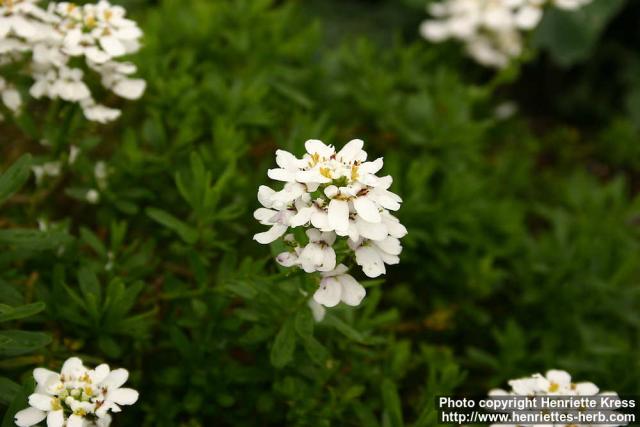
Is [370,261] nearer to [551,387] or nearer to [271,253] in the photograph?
[271,253]

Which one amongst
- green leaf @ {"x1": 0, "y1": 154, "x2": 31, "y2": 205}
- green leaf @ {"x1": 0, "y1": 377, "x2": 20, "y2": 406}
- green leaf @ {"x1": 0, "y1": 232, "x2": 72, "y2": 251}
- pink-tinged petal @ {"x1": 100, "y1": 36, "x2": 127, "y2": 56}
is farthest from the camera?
pink-tinged petal @ {"x1": 100, "y1": 36, "x2": 127, "y2": 56}

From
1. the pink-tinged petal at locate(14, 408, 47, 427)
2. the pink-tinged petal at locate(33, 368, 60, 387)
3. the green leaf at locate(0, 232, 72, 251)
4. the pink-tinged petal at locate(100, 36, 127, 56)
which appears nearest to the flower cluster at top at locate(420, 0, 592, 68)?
the pink-tinged petal at locate(100, 36, 127, 56)

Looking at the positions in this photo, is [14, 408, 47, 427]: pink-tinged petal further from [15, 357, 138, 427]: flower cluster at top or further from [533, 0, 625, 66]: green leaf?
[533, 0, 625, 66]: green leaf

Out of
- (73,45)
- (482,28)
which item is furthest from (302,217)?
(482,28)

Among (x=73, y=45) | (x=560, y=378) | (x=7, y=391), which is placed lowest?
(x=7, y=391)

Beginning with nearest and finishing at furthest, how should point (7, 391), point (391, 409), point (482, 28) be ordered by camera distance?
point (7, 391), point (391, 409), point (482, 28)

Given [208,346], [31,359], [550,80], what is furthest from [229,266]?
[550,80]

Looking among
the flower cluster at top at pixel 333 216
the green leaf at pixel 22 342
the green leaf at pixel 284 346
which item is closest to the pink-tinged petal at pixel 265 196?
the flower cluster at top at pixel 333 216

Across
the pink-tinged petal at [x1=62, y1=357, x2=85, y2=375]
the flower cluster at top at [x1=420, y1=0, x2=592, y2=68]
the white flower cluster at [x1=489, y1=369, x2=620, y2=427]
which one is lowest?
the pink-tinged petal at [x1=62, y1=357, x2=85, y2=375]
